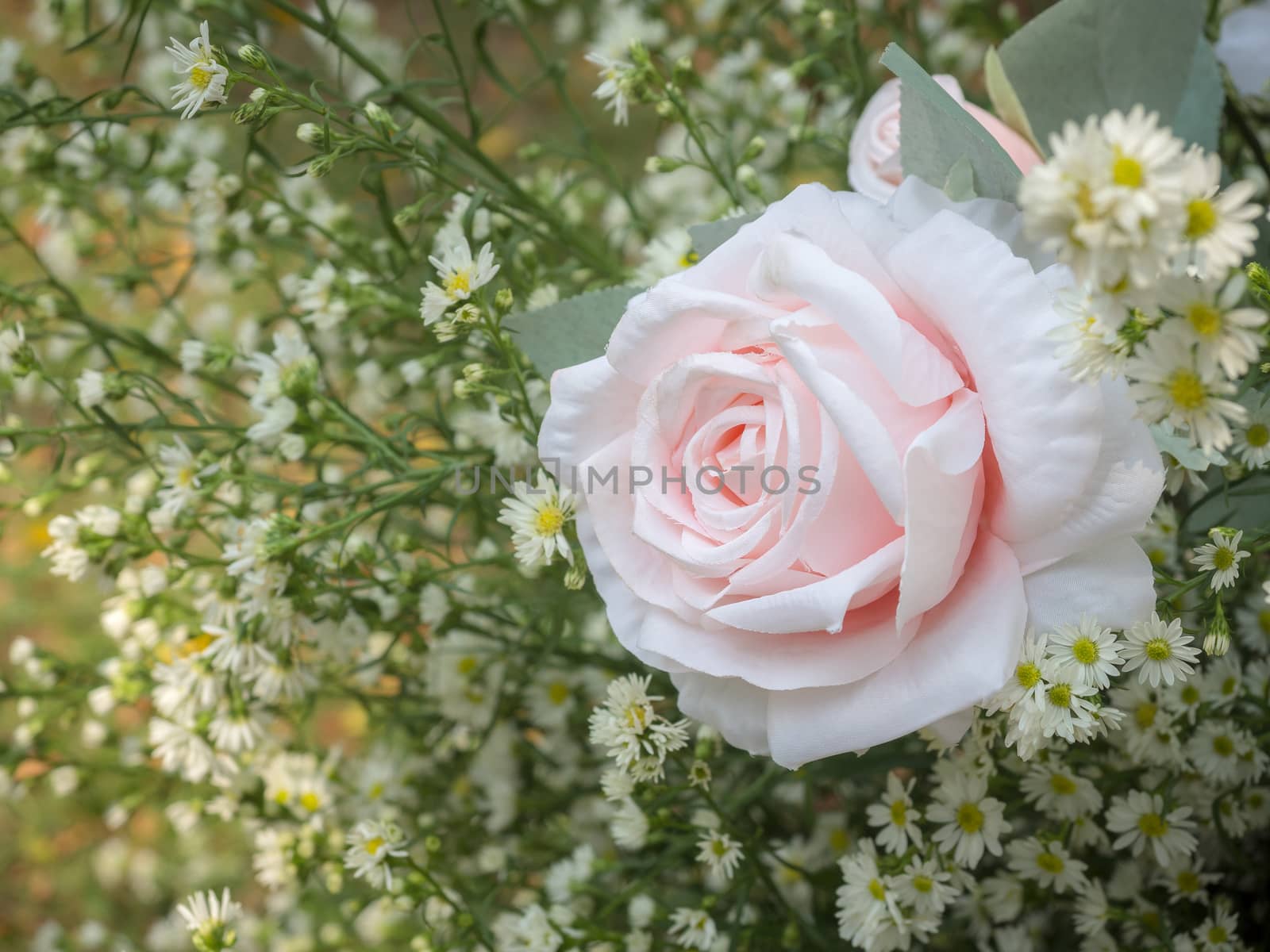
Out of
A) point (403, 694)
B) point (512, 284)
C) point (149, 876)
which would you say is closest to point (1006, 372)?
point (512, 284)

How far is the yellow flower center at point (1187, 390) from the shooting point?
255 millimetres

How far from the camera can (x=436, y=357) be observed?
52cm

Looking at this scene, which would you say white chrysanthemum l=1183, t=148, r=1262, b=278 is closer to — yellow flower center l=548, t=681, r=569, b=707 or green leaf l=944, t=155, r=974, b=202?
green leaf l=944, t=155, r=974, b=202

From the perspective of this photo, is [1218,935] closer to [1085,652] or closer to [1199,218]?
[1085,652]

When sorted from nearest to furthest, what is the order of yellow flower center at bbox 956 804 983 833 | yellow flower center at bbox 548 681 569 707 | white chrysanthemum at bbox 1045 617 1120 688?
white chrysanthemum at bbox 1045 617 1120 688
yellow flower center at bbox 956 804 983 833
yellow flower center at bbox 548 681 569 707

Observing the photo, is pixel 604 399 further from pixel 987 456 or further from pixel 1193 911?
pixel 1193 911

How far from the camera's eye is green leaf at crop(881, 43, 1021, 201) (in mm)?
344

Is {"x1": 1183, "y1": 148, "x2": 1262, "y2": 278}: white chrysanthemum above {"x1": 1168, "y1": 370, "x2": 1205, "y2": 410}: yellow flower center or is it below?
above

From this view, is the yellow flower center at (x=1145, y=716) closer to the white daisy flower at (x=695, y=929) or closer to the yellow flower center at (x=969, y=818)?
the yellow flower center at (x=969, y=818)

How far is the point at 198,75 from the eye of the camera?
1.26ft

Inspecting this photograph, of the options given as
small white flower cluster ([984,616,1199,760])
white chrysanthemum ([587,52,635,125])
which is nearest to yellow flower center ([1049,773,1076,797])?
small white flower cluster ([984,616,1199,760])

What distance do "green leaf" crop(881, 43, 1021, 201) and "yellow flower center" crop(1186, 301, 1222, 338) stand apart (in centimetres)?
11

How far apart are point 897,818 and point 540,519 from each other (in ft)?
0.66

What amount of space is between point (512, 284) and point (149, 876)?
814mm
